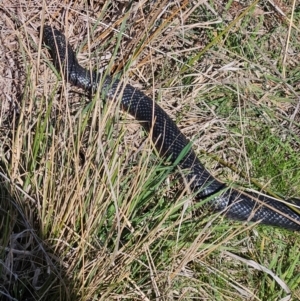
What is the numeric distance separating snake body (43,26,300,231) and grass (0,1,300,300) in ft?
0.20

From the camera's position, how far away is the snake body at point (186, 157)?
305 centimetres

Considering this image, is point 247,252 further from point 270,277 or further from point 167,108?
point 167,108

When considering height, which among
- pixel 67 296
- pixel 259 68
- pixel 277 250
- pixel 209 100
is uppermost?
pixel 259 68

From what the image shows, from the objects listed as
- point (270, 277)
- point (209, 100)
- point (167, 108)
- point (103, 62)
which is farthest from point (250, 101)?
point (270, 277)

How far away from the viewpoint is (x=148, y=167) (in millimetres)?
3021

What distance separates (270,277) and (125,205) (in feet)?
2.61

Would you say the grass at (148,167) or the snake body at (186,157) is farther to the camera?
the snake body at (186,157)

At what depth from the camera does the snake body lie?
120 inches

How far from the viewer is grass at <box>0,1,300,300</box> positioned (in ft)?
7.88

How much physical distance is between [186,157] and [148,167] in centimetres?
24

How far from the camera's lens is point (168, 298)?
2.53 meters

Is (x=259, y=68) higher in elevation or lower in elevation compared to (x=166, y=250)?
higher

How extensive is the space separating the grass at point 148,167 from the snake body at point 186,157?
6 centimetres

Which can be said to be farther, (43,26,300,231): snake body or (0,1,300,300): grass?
(43,26,300,231): snake body
